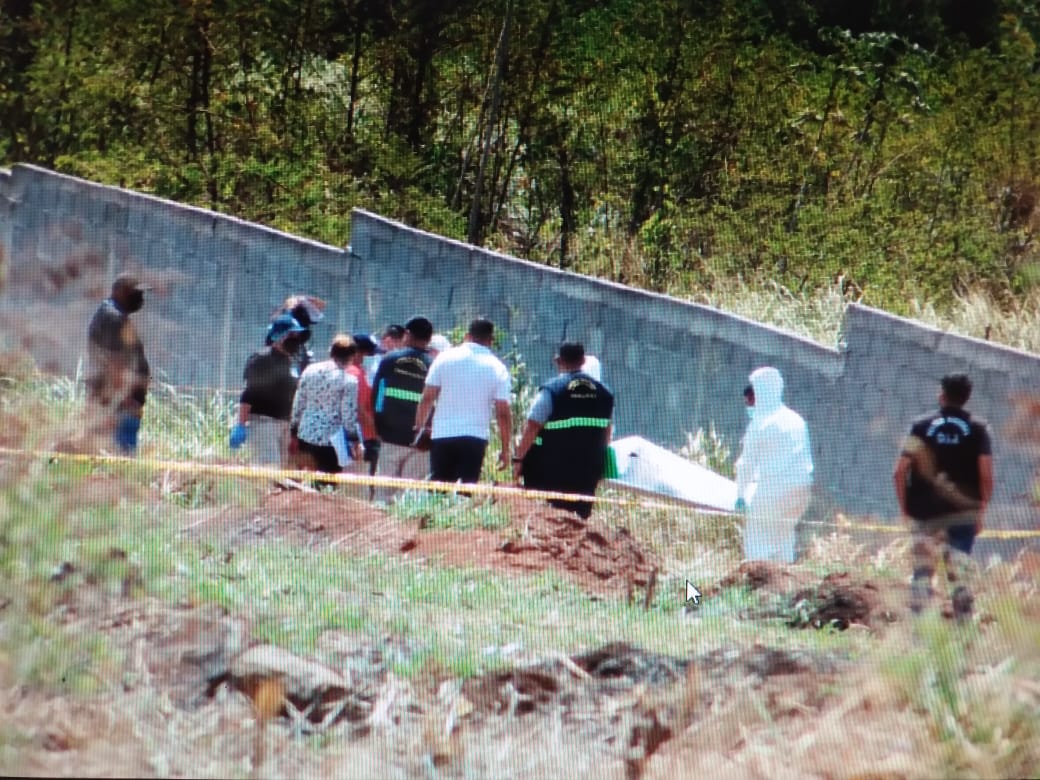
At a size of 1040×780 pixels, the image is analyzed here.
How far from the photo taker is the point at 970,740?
3.47 meters

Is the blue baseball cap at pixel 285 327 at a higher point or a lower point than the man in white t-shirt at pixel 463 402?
higher

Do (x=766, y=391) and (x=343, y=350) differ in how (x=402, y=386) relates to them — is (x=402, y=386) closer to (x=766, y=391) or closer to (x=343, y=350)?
(x=343, y=350)

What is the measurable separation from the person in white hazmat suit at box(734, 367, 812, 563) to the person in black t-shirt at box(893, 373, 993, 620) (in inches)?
38.0

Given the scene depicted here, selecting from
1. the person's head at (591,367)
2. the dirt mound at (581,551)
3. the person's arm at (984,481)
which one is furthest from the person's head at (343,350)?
the person's arm at (984,481)

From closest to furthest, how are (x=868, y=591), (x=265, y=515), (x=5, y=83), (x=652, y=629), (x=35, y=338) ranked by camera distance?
(x=652, y=629) → (x=868, y=591) → (x=265, y=515) → (x=35, y=338) → (x=5, y=83)

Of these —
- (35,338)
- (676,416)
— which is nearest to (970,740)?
(676,416)

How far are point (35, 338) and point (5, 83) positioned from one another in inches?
217

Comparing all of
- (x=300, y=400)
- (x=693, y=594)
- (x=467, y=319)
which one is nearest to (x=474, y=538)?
(x=693, y=594)

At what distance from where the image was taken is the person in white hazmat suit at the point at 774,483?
280 inches

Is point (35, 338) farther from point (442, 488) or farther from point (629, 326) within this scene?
point (629, 326)

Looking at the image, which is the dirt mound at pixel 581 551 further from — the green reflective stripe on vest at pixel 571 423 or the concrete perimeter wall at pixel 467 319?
the concrete perimeter wall at pixel 467 319

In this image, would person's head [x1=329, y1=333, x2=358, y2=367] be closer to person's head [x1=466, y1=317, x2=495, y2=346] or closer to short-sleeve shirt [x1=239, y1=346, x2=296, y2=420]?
short-sleeve shirt [x1=239, y1=346, x2=296, y2=420]

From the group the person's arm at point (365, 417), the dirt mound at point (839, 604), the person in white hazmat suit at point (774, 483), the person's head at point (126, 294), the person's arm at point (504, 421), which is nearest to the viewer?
the dirt mound at point (839, 604)

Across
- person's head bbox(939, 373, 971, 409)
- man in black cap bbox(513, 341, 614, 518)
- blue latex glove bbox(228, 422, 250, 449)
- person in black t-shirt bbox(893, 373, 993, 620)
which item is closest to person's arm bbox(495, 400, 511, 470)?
man in black cap bbox(513, 341, 614, 518)
